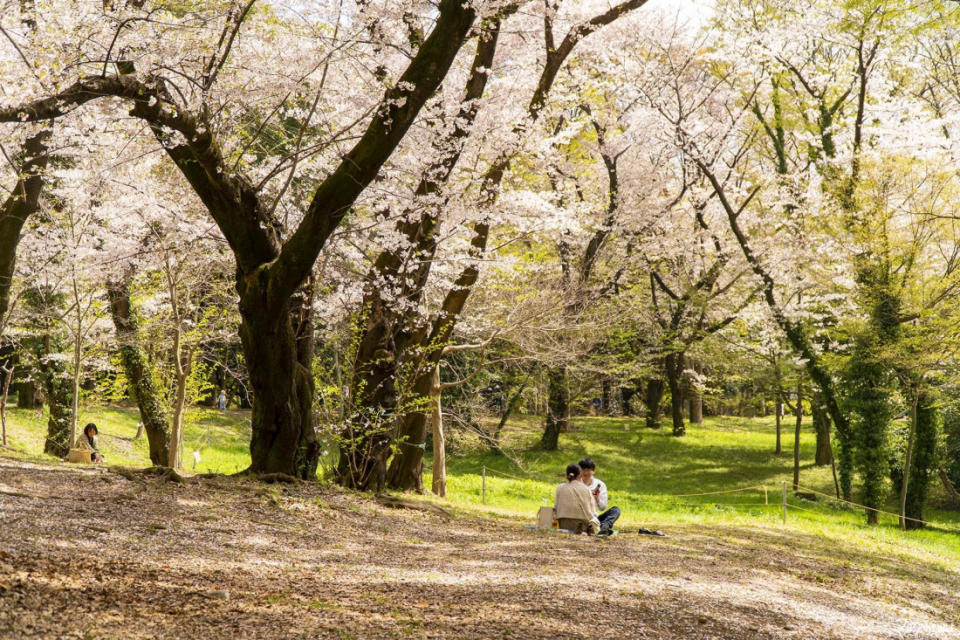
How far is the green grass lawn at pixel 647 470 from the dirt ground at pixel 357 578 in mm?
3241

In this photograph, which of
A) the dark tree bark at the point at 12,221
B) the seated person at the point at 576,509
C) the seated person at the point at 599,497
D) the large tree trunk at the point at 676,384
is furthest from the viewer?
the large tree trunk at the point at 676,384

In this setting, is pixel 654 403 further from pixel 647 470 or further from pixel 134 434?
pixel 134 434

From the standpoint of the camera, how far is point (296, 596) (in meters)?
4.48

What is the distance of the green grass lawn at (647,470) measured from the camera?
516 inches

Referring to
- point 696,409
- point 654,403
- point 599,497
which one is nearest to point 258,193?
point 599,497

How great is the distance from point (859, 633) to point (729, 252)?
1798cm

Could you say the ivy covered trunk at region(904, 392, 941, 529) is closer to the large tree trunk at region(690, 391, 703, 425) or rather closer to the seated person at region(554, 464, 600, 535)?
the seated person at region(554, 464, 600, 535)

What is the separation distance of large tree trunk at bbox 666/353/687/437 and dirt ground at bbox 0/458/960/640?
52.9 feet

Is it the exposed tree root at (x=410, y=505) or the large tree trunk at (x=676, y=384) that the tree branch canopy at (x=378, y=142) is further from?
the large tree trunk at (x=676, y=384)

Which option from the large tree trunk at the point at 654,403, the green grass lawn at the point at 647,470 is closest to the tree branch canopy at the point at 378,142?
the green grass lawn at the point at 647,470

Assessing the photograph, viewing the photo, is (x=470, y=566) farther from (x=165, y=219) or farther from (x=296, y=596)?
(x=165, y=219)

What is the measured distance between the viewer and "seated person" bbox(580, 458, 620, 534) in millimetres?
9297

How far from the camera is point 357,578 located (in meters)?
5.23

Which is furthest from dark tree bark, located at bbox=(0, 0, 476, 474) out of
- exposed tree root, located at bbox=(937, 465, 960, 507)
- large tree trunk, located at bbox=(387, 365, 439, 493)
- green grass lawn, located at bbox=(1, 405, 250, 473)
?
exposed tree root, located at bbox=(937, 465, 960, 507)
